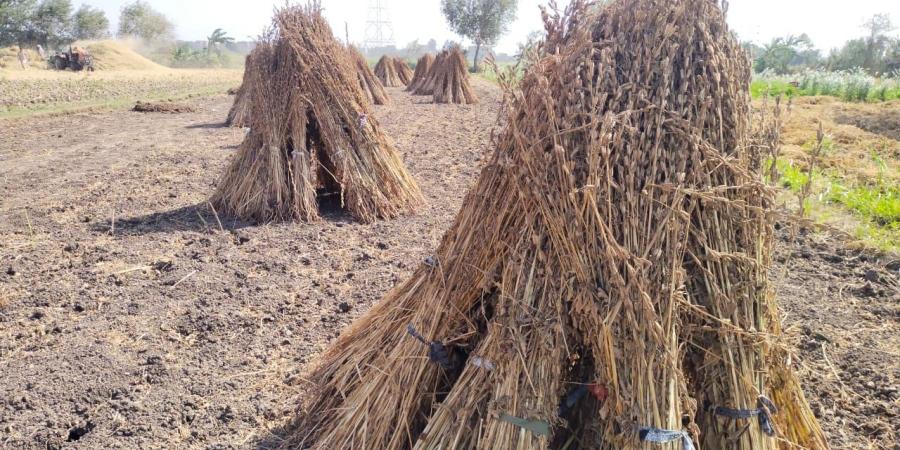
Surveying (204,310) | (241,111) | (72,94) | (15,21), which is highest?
(15,21)

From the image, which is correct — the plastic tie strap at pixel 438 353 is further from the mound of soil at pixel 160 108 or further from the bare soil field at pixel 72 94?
the mound of soil at pixel 160 108

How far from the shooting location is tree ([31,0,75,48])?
5125cm

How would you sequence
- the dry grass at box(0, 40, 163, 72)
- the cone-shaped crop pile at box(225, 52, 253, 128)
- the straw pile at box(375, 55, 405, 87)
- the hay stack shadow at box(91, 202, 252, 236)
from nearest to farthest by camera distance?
the hay stack shadow at box(91, 202, 252, 236) → the cone-shaped crop pile at box(225, 52, 253, 128) → the straw pile at box(375, 55, 405, 87) → the dry grass at box(0, 40, 163, 72)

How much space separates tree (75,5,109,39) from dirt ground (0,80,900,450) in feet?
196

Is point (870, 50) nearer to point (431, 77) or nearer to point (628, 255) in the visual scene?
point (431, 77)

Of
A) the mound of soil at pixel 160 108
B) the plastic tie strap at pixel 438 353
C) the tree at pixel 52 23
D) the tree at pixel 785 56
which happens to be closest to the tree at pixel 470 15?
the tree at pixel 785 56

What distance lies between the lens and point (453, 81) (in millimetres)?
19922

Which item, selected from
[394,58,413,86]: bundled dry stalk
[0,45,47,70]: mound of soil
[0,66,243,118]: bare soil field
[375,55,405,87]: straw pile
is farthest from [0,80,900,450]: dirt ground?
[0,45,47,70]: mound of soil

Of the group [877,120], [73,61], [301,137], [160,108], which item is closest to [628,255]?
[301,137]

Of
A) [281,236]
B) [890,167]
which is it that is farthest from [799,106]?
[281,236]

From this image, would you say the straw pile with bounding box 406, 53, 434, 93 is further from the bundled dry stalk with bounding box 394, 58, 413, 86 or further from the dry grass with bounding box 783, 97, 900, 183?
the dry grass with bounding box 783, 97, 900, 183

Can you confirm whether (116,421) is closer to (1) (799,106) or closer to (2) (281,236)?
(2) (281,236)

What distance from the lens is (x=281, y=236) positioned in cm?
569

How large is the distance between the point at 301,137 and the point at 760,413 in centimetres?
508
